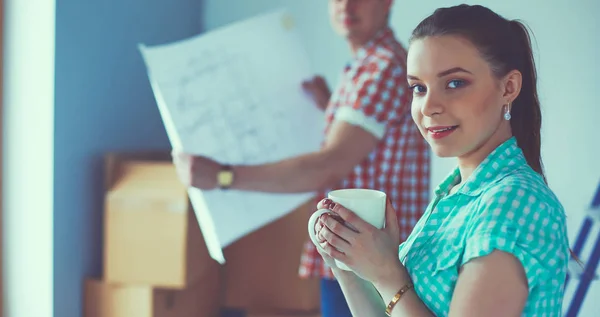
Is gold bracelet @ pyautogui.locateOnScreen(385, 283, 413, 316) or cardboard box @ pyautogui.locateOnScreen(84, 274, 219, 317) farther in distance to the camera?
cardboard box @ pyautogui.locateOnScreen(84, 274, 219, 317)

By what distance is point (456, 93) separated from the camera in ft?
2.34

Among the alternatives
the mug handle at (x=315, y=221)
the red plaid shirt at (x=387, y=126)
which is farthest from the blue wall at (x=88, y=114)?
→ the mug handle at (x=315, y=221)

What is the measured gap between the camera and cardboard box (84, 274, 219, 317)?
1878mm

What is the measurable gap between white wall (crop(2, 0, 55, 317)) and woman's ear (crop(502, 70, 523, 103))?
1.44 m

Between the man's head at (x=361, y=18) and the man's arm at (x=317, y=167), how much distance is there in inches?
9.4

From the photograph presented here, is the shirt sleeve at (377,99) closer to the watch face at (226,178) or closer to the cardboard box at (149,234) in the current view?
the watch face at (226,178)

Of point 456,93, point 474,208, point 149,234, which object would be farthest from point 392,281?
point 149,234

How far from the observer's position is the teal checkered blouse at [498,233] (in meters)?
0.62

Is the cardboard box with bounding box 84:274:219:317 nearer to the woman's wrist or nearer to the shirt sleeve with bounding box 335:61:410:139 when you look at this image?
the shirt sleeve with bounding box 335:61:410:139

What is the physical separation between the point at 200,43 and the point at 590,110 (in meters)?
1.15

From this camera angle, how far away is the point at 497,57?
72 centimetres

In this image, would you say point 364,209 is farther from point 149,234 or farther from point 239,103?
point 149,234

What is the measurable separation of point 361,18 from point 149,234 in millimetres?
901

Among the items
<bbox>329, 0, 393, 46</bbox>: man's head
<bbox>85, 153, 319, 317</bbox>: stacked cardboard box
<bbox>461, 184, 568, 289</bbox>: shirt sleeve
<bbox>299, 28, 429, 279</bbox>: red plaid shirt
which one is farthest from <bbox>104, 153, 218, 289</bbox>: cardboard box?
<bbox>461, 184, 568, 289</bbox>: shirt sleeve
